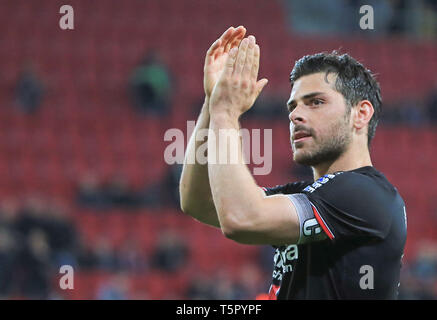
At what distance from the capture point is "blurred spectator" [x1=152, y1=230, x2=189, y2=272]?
981 centimetres

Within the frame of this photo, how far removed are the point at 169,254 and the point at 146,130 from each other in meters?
3.08

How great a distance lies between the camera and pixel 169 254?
9859mm

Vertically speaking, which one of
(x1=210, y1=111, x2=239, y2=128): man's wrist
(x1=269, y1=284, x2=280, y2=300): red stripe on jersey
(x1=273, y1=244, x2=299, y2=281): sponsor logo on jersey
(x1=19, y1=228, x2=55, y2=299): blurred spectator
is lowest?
(x1=19, y1=228, x2=55, y2=299): blurred spectator

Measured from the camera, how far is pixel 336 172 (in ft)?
8.79

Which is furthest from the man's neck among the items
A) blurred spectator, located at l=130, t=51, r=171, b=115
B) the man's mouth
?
blurred spectator, located at l=130, t=51, r=171, b=115

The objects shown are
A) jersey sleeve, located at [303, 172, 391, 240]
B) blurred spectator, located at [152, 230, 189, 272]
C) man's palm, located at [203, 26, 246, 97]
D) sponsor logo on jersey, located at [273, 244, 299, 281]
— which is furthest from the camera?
blurred spectator, located at [152, 230, 189, 272]

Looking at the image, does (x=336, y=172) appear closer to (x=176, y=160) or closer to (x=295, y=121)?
(x=295, y=121)

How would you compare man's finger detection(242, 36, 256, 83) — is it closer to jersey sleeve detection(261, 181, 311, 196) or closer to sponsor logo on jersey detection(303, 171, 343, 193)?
sponsor logo on jersey detection(303, 171, 343, 193)

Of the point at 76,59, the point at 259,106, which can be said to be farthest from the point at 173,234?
the point at 76,59

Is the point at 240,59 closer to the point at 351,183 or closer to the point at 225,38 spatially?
the point at 225,38

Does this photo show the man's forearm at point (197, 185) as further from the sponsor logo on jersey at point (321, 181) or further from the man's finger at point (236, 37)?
the sponsor logo on jersey at point (321, 181)

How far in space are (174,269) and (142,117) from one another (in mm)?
3576

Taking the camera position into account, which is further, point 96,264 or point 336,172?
point 96,264

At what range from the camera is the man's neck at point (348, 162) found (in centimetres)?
270
